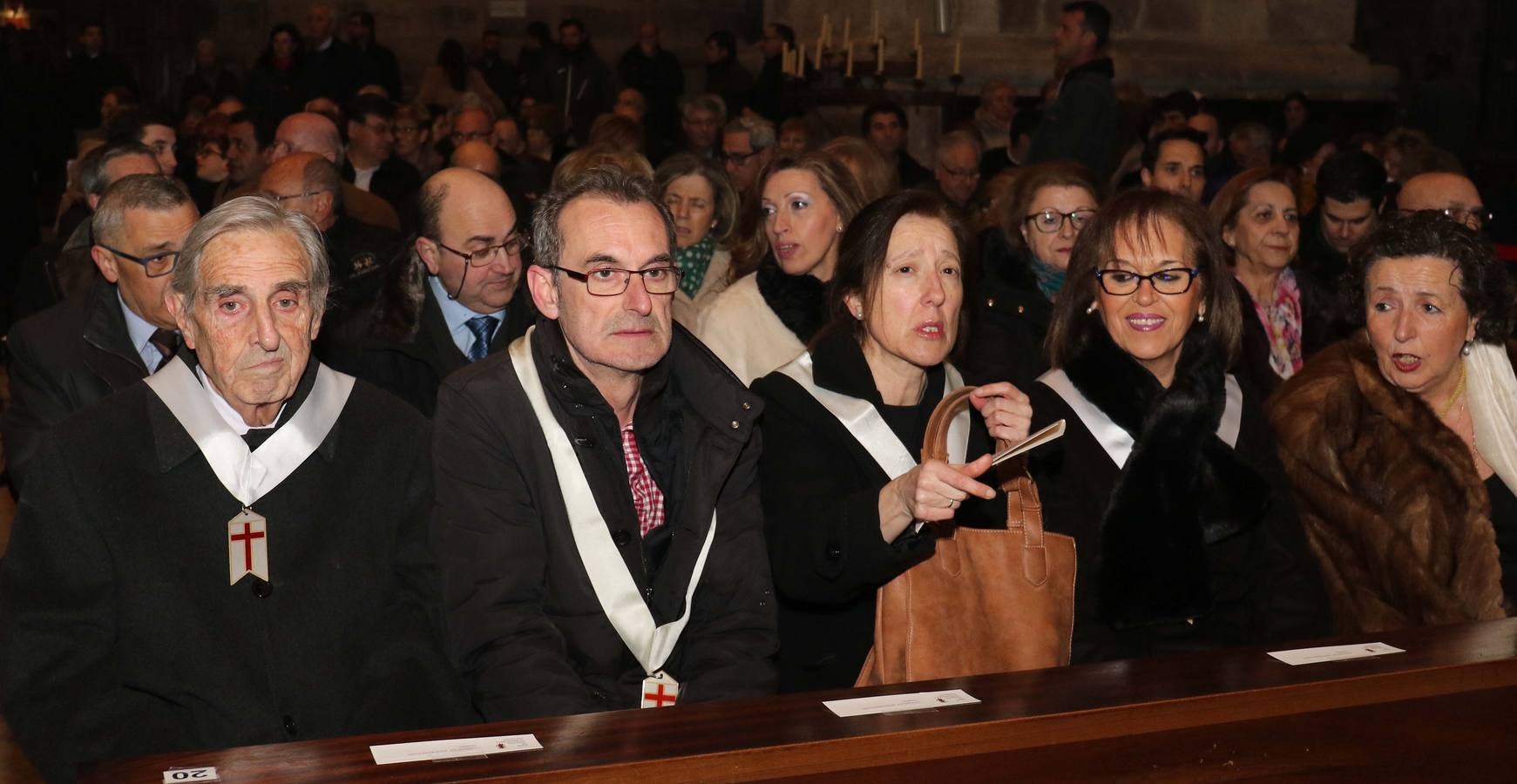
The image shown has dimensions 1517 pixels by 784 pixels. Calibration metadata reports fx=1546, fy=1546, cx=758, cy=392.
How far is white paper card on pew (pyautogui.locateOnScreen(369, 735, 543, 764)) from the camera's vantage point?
2051 millimetres

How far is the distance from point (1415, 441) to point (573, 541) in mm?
2130

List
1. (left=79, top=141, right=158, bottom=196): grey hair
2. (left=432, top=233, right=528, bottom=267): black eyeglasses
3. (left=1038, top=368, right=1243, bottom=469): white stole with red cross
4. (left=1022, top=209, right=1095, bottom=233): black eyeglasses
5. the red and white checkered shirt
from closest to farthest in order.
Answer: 1. the red and white checkered shirt
2. (left=1038, top=368, right=1243, bottom=469): white stole with red cross
3. (left=432, top=233, right=528, bottom=267): black eyeglasses
4. (left=1022, top=209, right=1095, bottom=233): black eyeglasses
5. (left=79, top=141, right=158, bottom=196): grey hair

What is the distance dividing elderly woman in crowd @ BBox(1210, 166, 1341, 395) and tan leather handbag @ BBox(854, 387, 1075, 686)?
9.76ft

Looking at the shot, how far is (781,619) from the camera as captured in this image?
142 inches

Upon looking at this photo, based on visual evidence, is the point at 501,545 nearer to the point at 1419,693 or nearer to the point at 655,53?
the point at 1419,693

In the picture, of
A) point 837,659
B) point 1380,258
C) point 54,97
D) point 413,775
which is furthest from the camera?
point 54,97

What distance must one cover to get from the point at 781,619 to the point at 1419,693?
1.53m

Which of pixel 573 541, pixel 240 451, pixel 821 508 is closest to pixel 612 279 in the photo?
pixel 573 541

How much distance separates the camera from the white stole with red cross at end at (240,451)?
2816 mm

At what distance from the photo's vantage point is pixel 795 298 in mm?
5008

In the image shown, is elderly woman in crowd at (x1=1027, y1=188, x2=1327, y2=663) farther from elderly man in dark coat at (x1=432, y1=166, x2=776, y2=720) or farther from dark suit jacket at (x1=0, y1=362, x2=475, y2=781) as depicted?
dark suit jacket at (x1=0, y1=362, x2=475, y2=781)

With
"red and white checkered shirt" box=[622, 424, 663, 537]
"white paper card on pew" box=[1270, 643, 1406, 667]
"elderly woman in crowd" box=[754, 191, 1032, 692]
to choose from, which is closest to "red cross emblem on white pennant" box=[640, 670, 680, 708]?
"red and white checkered shirt" box=[622, 424, 663, 537]

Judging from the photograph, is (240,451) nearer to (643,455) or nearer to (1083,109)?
(643,455)

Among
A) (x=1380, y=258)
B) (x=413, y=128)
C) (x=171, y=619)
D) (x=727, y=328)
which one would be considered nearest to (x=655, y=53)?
(x=413, y=128)
